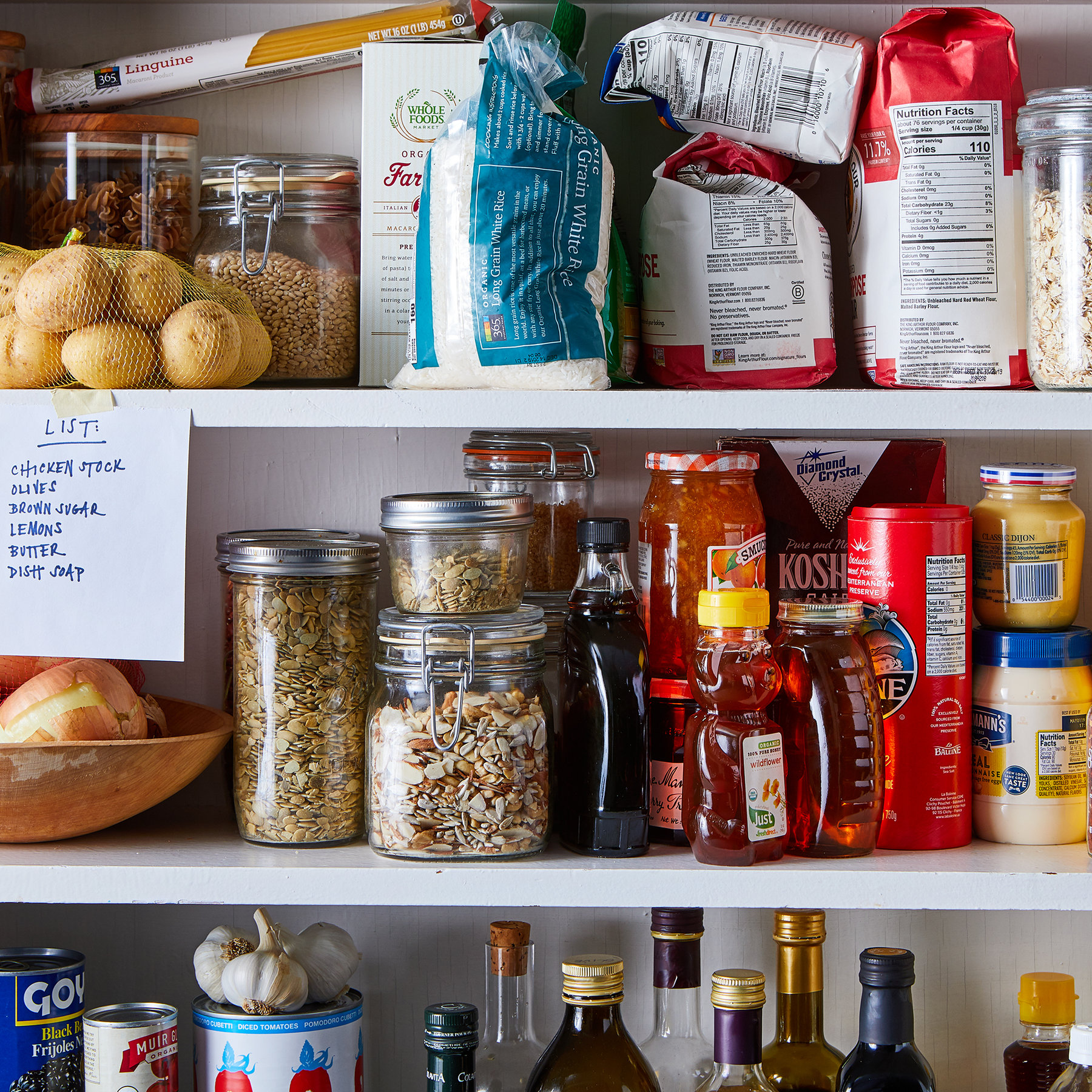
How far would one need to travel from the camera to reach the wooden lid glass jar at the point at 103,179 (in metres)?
0.96

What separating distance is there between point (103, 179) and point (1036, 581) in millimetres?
785

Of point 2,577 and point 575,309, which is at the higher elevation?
point 575,309

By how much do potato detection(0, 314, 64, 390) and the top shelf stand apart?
96 millimetres

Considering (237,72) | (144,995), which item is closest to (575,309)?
(237,72)

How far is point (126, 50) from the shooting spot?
1095 mm

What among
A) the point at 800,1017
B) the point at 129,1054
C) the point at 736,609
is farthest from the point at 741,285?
the point at 129,1054

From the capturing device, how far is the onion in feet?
2.93

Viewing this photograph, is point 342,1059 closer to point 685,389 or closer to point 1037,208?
point 685,389

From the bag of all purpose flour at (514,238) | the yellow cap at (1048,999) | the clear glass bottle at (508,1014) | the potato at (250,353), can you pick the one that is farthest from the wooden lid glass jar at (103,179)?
the yellow cap at (1048,999)

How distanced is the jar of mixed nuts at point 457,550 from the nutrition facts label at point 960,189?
0.36 metres

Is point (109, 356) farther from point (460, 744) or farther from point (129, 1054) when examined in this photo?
point (129, 1054)

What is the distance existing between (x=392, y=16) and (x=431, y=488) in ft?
1.33

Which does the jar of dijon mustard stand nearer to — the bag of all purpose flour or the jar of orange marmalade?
the jar of orange marmalade

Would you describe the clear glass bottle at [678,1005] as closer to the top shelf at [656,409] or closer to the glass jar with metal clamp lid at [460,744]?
the glass jar with metal clamp lid at [460,744]
